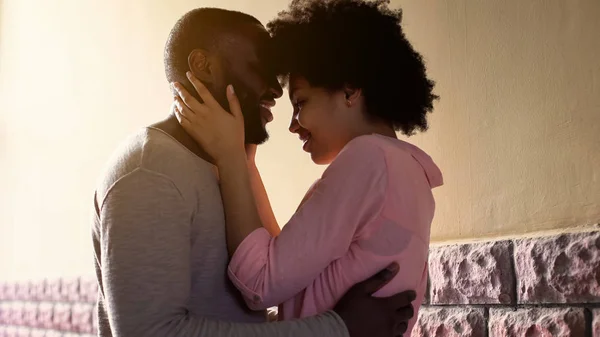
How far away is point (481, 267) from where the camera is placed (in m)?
1.27

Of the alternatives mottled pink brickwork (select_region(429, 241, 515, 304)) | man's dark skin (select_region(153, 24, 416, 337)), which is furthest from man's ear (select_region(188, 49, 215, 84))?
mottled pink brickwork (select_region(429, 241, 515, 304))

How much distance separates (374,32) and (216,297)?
1.66 ft

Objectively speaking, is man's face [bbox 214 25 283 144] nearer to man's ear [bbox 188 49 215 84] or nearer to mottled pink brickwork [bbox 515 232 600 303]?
man's ear [bbox 188 49 215 84]

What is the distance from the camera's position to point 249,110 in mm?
1232

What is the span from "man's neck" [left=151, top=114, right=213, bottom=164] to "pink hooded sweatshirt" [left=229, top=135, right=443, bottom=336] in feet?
0.62

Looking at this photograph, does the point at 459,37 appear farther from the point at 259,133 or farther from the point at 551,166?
the point at 259,133

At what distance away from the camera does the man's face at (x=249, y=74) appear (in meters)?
1.20

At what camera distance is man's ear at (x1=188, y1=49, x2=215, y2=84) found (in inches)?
47.0

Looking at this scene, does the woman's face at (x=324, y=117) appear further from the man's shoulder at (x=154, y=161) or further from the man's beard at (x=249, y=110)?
the man's shoulder at (x=154, y=161)

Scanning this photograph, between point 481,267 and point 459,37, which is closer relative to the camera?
point 481,267

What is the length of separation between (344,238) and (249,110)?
1.08 feet

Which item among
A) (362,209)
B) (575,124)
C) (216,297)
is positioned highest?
(575,124)

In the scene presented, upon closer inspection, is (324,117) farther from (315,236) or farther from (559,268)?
(559,268)

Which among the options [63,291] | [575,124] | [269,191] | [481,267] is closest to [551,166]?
[575,124]
